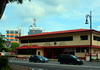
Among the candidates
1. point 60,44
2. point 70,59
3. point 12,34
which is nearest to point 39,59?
point 70,59

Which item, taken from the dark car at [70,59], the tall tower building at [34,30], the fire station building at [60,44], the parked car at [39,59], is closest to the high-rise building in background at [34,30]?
the tall tower building at [34,30]

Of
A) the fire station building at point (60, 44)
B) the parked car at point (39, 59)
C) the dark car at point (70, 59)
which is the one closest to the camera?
the dark car at point (70, 59)

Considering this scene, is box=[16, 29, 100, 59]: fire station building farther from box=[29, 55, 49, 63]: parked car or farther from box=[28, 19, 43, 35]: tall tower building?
box=[28, 19, 43, 35]: tall tower building

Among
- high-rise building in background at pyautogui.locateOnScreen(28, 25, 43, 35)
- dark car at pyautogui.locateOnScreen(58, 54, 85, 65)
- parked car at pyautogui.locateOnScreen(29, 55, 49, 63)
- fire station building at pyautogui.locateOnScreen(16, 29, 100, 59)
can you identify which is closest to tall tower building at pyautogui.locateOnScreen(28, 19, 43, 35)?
high-rise building in background at pyautogui.locateOnScreen(28, 25, 43, 35)

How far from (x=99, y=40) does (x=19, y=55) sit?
2702 cm

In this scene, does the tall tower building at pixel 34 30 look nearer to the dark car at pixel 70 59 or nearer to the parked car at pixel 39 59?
the parked car at pixel 39 59

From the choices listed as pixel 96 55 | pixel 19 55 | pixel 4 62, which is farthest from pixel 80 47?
pixel 4 62

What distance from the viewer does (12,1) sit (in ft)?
33.5

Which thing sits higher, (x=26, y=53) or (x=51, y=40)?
(x=51, y=40)

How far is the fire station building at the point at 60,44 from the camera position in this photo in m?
46.4

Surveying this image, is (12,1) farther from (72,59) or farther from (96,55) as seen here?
(96,55)

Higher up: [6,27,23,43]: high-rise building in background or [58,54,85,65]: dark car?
[6,27,23,43]: high-rise building in background

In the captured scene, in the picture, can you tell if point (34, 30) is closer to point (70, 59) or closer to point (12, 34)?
point (12, 34)

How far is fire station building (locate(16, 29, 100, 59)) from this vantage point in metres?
46.4
